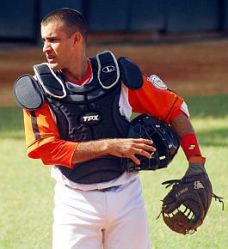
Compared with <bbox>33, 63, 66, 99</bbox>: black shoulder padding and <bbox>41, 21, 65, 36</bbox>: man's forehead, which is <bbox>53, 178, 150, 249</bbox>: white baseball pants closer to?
<bbox>33, 63, 66, 99</bbox>: black shoulder padding

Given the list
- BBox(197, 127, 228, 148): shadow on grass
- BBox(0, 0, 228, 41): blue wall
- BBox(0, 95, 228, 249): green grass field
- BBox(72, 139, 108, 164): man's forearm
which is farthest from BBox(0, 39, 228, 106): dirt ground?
BBox(72, 139, 108, 164): man's forearm

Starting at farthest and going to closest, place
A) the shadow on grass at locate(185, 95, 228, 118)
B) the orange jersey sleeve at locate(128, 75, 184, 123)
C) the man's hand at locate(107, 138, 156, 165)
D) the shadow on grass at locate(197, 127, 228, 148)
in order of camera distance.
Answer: the shadow on grass at locate(185, 95, 228, 118), the shadow on grass at locate(197, 127, 228, 148), the orange jersey sleeve at locate(128, 75, 184, 123), the man's hand at locate(107, 138, 156, 165)

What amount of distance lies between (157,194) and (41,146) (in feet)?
11.2

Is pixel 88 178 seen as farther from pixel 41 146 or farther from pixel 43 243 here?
pixel 43 243

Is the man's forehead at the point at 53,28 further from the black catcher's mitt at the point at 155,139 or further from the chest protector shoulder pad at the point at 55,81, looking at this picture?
the black catcher's mitt at the point at 155,139

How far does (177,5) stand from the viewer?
19.1 meters

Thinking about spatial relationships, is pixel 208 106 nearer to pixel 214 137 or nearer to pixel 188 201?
pixel 214 137

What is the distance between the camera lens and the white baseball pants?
450 centimetres

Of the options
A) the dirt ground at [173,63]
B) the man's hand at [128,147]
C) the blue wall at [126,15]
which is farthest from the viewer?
the blue wall at [126,15]

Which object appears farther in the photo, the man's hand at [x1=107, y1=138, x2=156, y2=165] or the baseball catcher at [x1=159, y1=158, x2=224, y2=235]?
the baseball catcher at [x1=159, y1=158, x2=224, y2=235]

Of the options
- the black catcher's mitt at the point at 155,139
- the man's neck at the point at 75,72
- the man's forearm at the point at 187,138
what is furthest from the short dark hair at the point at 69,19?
the man's forearm at the point at 187,138

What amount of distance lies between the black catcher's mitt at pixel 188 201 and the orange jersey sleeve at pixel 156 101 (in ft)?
0.95

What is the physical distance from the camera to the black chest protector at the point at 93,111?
4.50 metres

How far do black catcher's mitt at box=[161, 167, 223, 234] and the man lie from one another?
0.48 feet
